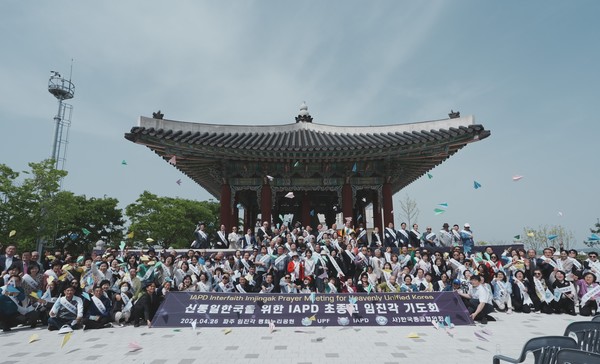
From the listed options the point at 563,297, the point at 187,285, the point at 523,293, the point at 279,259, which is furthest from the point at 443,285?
the point at 187,285

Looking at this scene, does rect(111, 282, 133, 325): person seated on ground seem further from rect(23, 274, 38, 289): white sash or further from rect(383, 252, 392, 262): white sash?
rect(383, 252, 392, 262): white sash

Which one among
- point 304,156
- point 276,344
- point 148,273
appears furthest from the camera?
point 304,156

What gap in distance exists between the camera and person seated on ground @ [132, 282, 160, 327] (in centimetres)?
908

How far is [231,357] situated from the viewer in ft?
20.5

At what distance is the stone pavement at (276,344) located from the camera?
623cm

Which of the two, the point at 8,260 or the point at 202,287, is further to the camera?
the point at 202,287

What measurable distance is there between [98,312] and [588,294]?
46.6 ft

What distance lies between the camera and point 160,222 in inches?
1629

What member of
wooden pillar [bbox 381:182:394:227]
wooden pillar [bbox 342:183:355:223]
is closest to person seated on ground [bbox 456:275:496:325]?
wooden pillar [bbox 381:182:394:227]

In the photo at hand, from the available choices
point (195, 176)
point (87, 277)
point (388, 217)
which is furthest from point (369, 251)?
point (195, 176)

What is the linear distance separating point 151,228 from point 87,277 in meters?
32.9

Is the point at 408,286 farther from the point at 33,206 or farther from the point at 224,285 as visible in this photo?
the point at 33,206

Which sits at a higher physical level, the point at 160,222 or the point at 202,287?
the point at 160,222

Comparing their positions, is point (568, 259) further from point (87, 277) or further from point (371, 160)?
point (87, 277)
